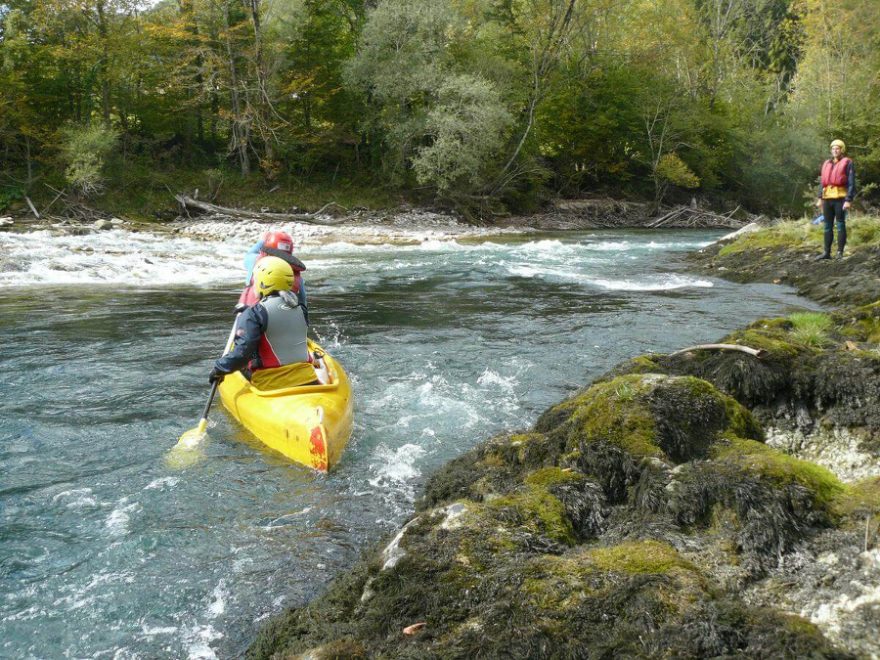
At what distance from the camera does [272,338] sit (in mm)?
5688

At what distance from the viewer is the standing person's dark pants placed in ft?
34.7

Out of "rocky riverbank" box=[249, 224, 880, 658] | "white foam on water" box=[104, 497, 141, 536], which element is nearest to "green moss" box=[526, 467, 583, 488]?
"rocky riverbank" box=[249, 224, 880, 658]

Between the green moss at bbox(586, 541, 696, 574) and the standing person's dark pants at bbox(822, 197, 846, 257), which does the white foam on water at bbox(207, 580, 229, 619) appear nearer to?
the green moss at bbox(586, 541, 696, 574)

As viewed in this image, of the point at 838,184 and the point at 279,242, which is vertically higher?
the point at 838,184

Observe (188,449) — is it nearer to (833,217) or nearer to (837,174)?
(837,174)

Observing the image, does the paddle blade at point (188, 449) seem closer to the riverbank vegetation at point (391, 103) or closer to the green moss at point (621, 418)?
the green moss at point (621, 418)

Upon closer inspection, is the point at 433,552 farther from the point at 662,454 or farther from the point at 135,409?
the point at 135,409

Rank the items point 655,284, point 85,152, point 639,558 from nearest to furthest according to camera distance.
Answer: point 639,558 → point 655,284 → point 85,152

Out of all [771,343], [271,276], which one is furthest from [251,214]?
[771,343]

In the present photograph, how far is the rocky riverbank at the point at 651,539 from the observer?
2.17 meters

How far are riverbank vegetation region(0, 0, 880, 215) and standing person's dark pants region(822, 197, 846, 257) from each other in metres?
15.8

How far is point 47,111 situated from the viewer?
2805cm

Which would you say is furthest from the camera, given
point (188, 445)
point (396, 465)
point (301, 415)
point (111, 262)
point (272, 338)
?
point (111, 262)

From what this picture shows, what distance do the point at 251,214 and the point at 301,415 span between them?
22478 mm
